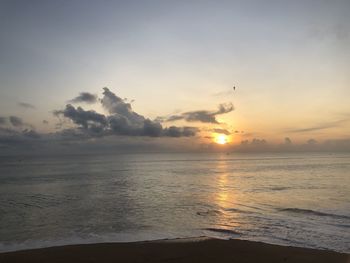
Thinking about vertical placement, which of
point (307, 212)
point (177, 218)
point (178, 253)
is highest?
point (307, 212)

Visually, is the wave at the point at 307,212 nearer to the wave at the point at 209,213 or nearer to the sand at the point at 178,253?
the wave at the point at 209,213

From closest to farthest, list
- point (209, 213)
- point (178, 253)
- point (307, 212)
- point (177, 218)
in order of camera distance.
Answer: point (178, 253) < point (177, 218) < point (307, 212) < point (209, 213)

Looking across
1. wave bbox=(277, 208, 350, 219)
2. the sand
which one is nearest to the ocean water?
wave bbox=(277, 208, 350, 219)

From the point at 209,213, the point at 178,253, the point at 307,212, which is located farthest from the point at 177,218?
the point at 307,212

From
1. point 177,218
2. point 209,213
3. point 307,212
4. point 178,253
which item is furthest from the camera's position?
point 209,213

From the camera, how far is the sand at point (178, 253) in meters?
16.7

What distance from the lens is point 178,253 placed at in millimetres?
17797

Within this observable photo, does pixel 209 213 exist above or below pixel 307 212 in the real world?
below

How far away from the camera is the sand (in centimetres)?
1667

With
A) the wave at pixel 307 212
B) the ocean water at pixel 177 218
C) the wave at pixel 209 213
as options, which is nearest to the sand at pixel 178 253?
the ocean water at pixel 177 218

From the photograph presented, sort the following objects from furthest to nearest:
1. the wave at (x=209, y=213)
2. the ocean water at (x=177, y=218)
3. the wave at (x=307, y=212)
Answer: the wave at (x=209, y=213) → the wave at (x=307, y=212) → the ocean water at (x=177, y=218)

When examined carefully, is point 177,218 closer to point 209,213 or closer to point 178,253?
point 209,213

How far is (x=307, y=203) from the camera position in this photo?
3666cm

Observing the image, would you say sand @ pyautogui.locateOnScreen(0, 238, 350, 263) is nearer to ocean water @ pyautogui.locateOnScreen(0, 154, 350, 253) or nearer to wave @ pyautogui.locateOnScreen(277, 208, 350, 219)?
ocean water @ pyautogui.locateOnScreen(0, 154, 350, 253)
